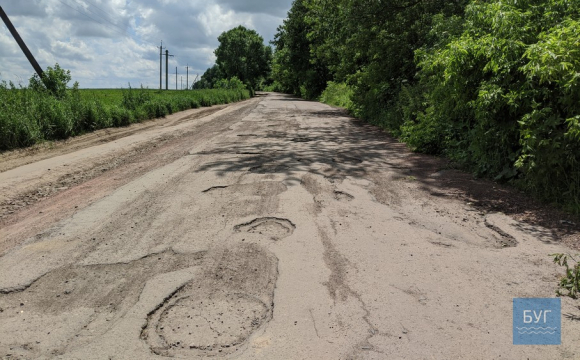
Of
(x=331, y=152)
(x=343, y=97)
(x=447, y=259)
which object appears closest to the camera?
(x=447, y=259)

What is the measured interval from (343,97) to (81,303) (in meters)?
27.5

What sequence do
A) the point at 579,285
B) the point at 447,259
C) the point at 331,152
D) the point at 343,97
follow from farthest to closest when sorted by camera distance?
1. the point at 343,97
2. the point at 331,152
3. the point at 447,259
4. the point at 579,285

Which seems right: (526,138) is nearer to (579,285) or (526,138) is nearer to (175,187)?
(579,285)

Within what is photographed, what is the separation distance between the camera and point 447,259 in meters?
3.91

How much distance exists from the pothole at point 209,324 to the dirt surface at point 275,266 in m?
0.01

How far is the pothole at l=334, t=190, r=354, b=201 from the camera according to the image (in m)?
5.74

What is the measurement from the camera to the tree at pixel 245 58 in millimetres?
74562

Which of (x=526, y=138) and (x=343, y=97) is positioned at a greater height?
(x=343, y=97)

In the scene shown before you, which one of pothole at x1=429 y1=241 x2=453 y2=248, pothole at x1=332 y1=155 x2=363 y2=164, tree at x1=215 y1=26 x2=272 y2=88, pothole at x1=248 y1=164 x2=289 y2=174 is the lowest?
pothole at x1=429 y1=241 x2=453 y2=248

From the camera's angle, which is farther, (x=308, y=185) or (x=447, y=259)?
(x=308, y=185)

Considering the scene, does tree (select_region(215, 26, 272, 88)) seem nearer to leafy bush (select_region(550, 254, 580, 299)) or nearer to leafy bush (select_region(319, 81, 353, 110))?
leafy bush (select_region(319, 81, 353, 110))

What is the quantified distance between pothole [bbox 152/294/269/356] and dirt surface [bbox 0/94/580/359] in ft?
0.04

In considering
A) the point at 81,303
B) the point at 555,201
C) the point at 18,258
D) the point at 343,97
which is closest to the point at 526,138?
the point at 555,201

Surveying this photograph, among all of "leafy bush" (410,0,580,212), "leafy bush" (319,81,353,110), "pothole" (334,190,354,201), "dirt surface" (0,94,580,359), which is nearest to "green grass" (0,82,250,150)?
"dirt surface" (0,94,580,359)
